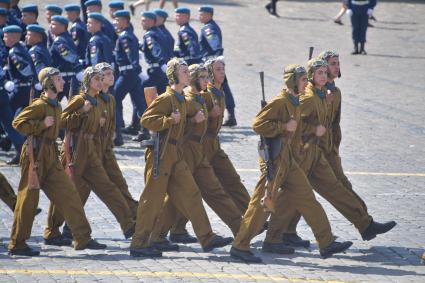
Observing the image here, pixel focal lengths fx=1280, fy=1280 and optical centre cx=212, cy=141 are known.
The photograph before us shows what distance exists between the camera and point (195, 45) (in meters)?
21.8

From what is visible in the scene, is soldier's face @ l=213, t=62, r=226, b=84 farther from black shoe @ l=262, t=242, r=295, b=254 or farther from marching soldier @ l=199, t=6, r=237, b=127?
marching soldier @ l=199, t=6, r=237, b=127

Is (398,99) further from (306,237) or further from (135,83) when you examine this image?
(306,237)

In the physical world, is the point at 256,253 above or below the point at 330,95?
below

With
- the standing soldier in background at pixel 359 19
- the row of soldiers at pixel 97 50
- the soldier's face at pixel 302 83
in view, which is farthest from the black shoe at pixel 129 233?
the standing soldier in background at pixel 359 19

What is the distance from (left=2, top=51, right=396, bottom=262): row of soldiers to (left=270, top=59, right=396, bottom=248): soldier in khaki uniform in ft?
0.04

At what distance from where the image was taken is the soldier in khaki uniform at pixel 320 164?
13.8 metres

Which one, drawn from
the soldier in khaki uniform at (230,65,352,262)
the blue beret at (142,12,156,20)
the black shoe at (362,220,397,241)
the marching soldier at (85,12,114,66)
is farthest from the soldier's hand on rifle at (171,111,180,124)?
the blue beret at (142,12,156,20)

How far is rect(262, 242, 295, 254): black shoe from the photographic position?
44.9 ft

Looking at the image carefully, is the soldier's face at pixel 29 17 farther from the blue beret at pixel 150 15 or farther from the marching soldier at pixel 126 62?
the blue beret at pixel 150 15

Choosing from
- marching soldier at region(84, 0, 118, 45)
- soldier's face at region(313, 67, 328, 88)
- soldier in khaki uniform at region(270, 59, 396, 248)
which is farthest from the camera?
marching soldier at region(84, 0, 118, 45)

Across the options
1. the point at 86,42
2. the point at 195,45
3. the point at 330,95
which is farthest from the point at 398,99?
the point at 330,95

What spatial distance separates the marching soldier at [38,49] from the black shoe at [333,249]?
6939mm

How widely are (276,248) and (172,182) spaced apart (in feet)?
4.37

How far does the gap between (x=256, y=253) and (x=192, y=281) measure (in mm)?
1667
